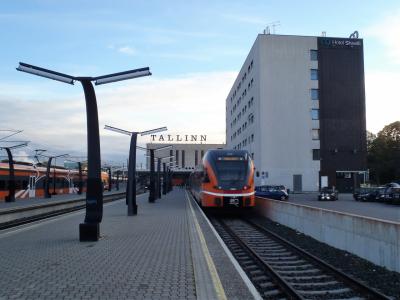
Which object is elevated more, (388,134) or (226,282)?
(388,134)

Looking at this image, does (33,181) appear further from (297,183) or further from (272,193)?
(297,183)

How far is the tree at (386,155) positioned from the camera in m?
80.8

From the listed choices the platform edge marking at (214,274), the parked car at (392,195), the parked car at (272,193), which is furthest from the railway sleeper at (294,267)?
the parked car at (272,193)

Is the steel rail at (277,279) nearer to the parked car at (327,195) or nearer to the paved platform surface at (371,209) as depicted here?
the paved platform surface at (371,209)

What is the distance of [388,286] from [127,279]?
4.54 metres

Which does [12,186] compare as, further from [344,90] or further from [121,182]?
[121,182]

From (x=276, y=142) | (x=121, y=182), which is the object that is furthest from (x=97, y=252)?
(x=121, y=182)

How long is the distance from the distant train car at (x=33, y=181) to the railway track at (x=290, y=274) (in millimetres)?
27001

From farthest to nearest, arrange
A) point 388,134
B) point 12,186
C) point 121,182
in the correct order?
point 121,182
point 388,134
point 12,186

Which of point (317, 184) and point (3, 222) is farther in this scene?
point (317, 184)

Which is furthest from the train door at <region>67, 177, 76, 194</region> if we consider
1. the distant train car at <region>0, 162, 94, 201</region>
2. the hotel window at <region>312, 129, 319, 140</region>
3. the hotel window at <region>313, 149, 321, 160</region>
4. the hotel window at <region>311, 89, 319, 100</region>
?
the hotel window at <region>311, 89, 319, 100</region>

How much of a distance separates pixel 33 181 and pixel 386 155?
6174 cm

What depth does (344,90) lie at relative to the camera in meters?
67.5

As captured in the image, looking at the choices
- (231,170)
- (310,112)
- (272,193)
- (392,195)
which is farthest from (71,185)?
(231,170)
